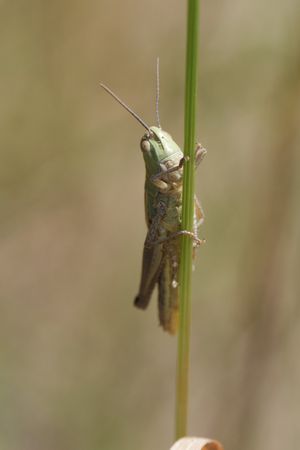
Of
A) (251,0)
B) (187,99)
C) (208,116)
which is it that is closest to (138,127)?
(208,116)

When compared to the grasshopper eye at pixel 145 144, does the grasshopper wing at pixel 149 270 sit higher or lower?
lower

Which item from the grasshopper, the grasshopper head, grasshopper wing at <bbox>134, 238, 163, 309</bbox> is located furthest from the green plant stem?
grasshopper wing at <bbox>134, 238, 163, 309</bbox>

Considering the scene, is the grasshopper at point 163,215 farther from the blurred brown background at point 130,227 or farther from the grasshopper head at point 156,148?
the blurred brown background at point 130,227

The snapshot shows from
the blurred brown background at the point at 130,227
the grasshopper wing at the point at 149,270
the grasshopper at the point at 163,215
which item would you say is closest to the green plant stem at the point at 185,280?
the grasshopper at the point at 163,215

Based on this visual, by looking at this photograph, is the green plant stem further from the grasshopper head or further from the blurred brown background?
the blurred brown background

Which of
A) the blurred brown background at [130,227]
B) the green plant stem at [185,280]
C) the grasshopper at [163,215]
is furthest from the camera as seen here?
the blurred brown background at [130,227]

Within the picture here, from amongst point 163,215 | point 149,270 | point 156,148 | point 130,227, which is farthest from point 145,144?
point 130,227
